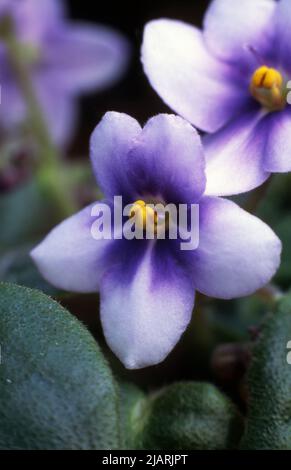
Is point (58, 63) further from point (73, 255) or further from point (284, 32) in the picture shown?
point (73, 255)

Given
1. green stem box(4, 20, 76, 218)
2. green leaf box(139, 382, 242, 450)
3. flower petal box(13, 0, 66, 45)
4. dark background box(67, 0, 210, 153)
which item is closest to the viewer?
green leaf box(139, 382, 242, 450)

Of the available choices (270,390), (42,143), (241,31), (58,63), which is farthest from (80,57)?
(270,390)

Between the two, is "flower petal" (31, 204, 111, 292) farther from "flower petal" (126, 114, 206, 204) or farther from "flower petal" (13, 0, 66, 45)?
"flower petal" (13, 0, 66, 45)

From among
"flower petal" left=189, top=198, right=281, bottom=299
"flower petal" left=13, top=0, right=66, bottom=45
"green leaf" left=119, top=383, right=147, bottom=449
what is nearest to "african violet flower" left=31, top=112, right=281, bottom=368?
"flower petal" left=189, top=198, right=281, bottom=299

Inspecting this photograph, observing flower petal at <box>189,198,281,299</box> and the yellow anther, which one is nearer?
flower petal at <box>189,198,281,299</box>

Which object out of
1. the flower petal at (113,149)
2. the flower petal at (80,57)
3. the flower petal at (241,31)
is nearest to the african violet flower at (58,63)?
the flower petal at (80,57)

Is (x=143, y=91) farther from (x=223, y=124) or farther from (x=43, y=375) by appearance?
(x=43, y=375)
